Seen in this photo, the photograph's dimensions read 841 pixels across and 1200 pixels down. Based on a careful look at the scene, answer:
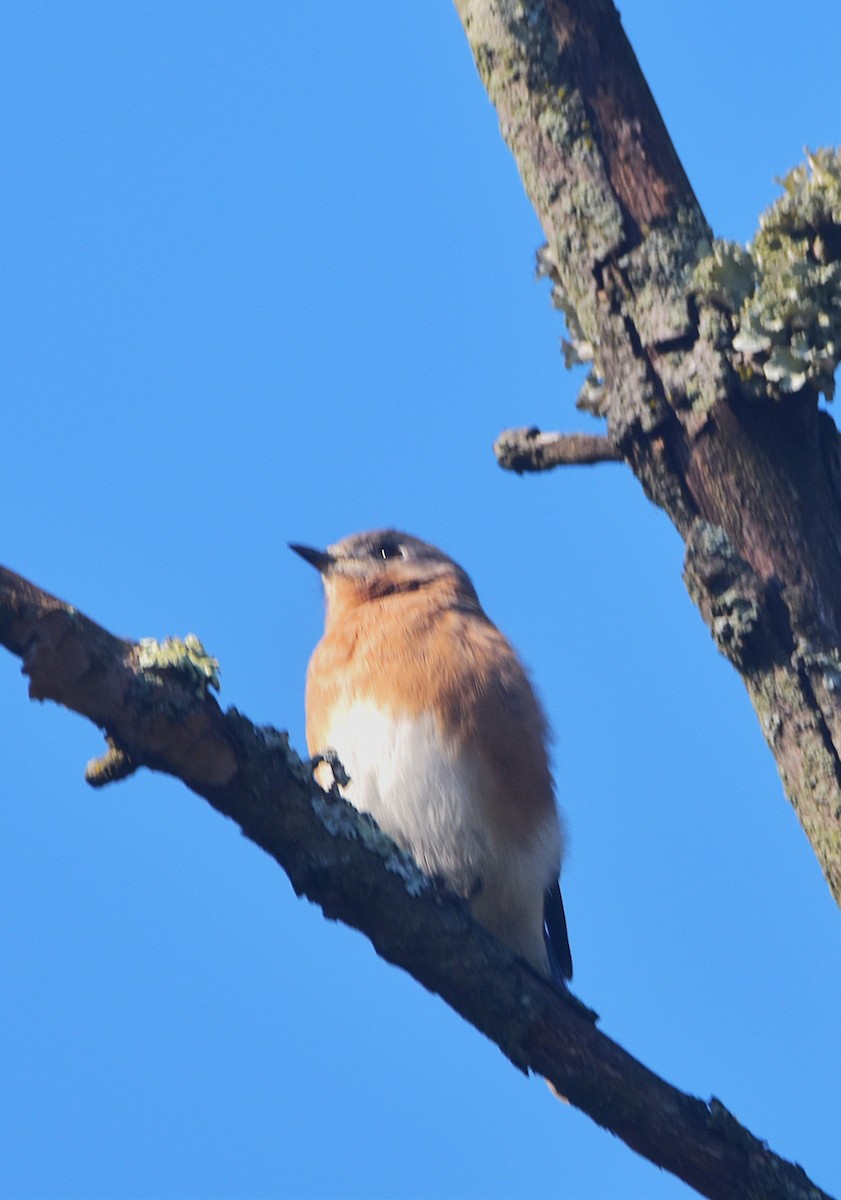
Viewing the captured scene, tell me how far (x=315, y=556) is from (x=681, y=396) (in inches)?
143

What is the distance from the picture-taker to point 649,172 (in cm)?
439

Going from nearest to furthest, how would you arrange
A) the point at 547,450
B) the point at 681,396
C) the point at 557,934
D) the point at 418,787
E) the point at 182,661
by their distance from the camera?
1. the point at 182,661
2. the point at 681,396
3. the point at 547,450
4. the point at 418,787
5. the point at 557,934

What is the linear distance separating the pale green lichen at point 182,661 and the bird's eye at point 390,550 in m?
3.65

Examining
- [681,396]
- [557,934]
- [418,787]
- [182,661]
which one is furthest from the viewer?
[557,934]

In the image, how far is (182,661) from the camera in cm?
371

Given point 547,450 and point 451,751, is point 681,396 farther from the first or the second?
point 451,751

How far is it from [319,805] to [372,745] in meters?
1.82

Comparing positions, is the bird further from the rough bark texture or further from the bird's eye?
the rough bark texture

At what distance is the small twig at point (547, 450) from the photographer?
183 inches

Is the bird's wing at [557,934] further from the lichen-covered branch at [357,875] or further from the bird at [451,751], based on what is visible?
the lichen-covered branch at [357,875]

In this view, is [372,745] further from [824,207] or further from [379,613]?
[824,207]

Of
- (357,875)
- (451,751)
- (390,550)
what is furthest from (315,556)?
(357,875)

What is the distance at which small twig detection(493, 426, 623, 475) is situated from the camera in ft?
15.2

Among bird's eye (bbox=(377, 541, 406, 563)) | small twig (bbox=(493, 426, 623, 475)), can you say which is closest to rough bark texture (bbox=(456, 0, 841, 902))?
small twig (bbox=(493, 426, 623, 475))
